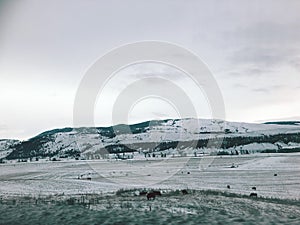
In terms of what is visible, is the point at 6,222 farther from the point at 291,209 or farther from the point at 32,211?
the point at 291,209

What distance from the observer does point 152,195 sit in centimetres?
2850

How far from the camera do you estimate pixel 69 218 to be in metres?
19.6

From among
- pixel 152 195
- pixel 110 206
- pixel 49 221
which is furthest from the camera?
pixel 152 195

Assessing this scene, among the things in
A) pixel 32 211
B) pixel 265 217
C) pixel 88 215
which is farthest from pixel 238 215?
pixel 32 211

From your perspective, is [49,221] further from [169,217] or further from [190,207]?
[190,207]

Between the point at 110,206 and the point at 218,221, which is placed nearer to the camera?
the point at 218,221

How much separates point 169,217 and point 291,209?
8.07 meters

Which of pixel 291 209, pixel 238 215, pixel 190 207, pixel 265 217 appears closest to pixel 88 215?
pixel 190 207

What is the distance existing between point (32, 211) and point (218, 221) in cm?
1143

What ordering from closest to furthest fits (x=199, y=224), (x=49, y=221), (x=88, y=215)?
(x=199, y=224) → (x=49, y=221) → (x=88, y=215)

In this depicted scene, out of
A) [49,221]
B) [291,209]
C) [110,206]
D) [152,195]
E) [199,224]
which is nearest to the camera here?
[199,224]

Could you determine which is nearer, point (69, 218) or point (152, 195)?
point (69, 218)

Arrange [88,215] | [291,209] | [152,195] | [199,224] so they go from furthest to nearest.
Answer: [152,195] → [291,209] → [88,215] → [199,224]

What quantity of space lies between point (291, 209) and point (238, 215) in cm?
449
